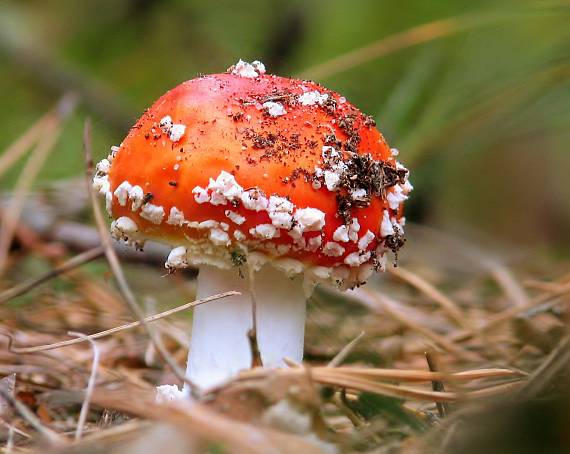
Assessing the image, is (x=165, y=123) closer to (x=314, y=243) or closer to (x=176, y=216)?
(x=176, y=216)

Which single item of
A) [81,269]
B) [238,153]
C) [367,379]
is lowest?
[367,379]

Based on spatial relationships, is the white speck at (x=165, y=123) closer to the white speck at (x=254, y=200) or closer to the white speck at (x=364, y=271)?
the white speck at (x=254, y=200)

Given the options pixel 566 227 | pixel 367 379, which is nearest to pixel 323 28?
pixel 566 227

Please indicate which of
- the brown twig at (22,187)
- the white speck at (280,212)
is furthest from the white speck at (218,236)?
the brown twig at (22,187)

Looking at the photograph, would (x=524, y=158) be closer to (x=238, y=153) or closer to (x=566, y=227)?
(x=566, y=227)

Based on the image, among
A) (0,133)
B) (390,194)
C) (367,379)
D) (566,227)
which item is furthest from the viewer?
(566,227)

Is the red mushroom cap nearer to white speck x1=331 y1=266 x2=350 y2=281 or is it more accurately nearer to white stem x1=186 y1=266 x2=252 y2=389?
white speck x1=331 y1=266 x2=350 y2=281

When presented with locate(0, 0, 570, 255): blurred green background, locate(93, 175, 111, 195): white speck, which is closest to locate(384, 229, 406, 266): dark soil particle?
locate(93, 175, 111, 195): white speck
